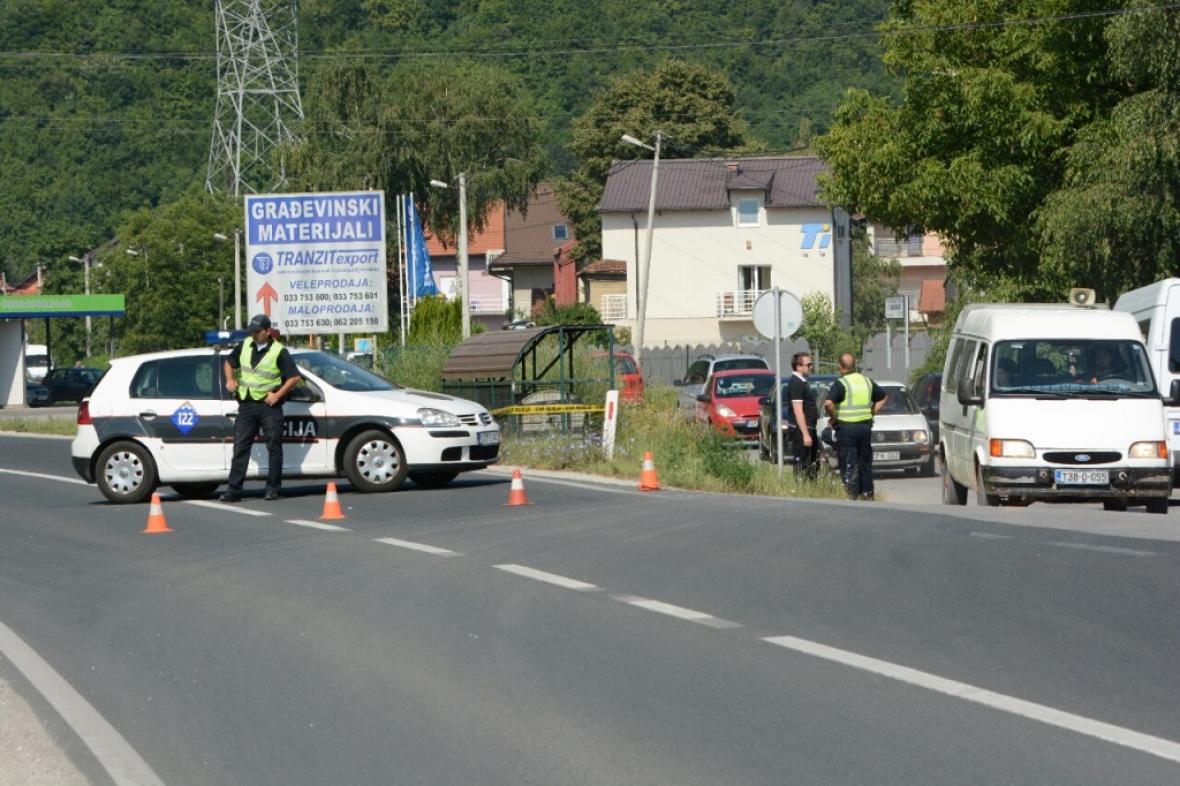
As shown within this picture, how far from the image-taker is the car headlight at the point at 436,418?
62.7 ft

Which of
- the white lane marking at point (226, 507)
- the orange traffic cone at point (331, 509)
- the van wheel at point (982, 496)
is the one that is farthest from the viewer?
the white lane marking at point (226, 507)

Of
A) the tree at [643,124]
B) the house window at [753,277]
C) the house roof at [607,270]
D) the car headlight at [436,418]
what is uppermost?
the tree at [643,124]

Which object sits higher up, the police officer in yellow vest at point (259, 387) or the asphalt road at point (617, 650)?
the police officer in yellow vest at point (259, 387)

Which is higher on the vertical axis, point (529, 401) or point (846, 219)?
point (846, 219)

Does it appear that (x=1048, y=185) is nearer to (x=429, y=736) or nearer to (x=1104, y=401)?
(x=1104, y=401)

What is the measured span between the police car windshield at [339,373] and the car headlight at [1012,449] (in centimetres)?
655

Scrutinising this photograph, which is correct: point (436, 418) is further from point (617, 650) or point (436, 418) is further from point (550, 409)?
point (617, 650)

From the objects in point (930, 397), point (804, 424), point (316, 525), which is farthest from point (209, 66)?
point (316, 525)

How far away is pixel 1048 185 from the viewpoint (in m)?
33.2

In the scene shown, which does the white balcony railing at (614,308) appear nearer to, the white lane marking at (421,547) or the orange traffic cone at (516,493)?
the orange traffic cone at (516,493)

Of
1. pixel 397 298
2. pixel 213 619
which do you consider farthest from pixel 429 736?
pixel 397 298

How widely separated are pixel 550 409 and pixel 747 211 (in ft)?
164

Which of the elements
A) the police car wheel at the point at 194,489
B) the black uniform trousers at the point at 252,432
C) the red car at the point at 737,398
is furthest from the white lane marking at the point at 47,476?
the red car at the point at 737,398

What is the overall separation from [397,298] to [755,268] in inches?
664
